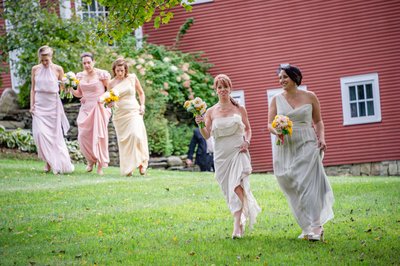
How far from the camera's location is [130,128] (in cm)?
1712

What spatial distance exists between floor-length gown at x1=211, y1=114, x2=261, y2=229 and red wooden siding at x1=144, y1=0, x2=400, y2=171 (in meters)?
16.9

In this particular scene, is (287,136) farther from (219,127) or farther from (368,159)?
(368,159)

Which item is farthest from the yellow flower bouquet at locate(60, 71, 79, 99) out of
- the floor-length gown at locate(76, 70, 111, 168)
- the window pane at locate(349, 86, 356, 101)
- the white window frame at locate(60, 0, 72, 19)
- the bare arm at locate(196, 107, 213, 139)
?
the window pane at locate(349, 86, 356, 101)

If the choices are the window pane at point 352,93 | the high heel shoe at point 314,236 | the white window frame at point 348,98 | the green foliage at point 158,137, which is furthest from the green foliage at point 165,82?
the high heel shoe at point 314,236

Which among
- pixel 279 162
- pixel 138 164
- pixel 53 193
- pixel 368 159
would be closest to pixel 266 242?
pixel 279 162

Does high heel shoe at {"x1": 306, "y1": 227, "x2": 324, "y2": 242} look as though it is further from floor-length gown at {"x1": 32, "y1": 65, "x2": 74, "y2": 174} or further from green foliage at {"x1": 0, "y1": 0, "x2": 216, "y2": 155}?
green foliage at {"x1": 0, "y1": 0, "x2": 216, "y2": 155}

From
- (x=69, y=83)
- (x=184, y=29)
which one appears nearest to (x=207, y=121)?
(x=69, y=83)

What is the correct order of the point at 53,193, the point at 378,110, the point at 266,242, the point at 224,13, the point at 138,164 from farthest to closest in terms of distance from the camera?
the point at 224,13 < the point at 378,110 < the point at 138,164 < the point at 53,193 < the point at 266,242

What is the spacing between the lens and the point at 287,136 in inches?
376

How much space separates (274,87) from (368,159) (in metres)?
3.92

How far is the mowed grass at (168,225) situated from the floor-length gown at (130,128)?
0.67m

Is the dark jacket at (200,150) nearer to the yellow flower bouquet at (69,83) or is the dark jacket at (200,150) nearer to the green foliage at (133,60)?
the green foliage at (133,60)

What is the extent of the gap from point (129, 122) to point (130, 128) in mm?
130

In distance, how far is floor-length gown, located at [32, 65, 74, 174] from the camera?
673 inches
